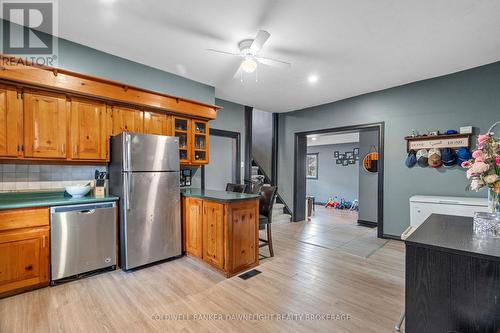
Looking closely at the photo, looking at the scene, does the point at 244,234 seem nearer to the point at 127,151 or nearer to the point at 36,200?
the point at 127,151

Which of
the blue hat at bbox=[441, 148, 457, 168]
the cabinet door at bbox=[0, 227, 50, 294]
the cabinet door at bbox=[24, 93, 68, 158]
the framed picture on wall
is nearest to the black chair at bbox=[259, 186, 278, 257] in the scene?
the cabinet door at bbox=[0, 227, 50, 294]

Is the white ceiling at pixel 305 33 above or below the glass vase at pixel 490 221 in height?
above

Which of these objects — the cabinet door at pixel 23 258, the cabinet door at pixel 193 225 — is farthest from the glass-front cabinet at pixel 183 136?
the cabinet door at pixel 23 258

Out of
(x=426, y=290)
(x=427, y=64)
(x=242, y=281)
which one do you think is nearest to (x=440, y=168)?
(x=427, y=64)

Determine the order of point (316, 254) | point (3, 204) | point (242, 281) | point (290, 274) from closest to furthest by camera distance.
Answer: point (3, 204) < point (242, 281) < point (290, 274) < point (316, 254)

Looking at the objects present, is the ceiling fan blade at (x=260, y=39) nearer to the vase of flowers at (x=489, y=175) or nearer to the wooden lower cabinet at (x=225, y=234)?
the wooden lower cabinet at (x=225, y=234)

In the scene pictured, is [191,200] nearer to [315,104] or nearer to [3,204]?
[3,204]

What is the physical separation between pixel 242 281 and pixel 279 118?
4602 mm

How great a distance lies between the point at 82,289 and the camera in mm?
2424

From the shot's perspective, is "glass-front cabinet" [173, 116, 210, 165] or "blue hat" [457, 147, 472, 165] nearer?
"blue hat" [457, 147, 472, 165]

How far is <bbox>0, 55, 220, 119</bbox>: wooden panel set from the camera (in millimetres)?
2369

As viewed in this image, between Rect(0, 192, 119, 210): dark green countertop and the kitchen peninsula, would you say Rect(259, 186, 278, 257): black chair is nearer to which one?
the kitchen peninsula

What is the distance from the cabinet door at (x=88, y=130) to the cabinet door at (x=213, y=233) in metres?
1.56

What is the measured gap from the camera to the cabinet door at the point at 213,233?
9.00 ft
